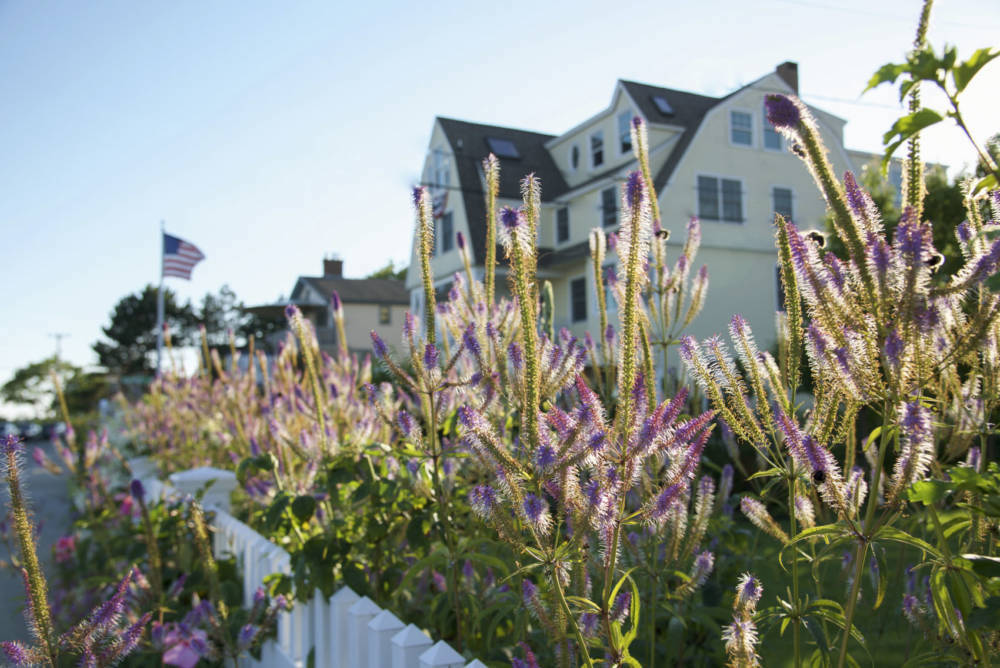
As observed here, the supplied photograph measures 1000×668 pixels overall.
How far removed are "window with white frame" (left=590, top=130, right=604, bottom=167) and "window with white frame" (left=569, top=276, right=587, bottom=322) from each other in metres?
3.69

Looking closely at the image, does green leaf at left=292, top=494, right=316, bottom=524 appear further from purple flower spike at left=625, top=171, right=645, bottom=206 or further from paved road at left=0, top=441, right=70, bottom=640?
purple flower spike at left=625, top=171, right=645, bottom=206

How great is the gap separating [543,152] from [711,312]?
8764 mm

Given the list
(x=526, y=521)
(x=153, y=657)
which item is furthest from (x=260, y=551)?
(x=526, y=521)

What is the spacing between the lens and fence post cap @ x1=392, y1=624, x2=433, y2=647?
204cm

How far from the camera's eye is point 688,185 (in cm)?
2095

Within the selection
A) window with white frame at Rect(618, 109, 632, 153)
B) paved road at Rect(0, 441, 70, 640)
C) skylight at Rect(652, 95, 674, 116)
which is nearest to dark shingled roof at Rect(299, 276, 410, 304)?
window with white frame at Rect(618, 109, 632, 153)

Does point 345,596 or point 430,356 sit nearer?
point 430,356

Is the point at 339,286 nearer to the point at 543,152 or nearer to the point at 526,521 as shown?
the point at 543,152

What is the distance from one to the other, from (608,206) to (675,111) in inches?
152

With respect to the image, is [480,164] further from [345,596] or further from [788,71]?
[345,596]

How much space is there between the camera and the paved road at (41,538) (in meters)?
4.54

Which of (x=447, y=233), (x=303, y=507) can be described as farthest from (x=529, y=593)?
(x=447, y=233)

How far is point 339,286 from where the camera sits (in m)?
45.0

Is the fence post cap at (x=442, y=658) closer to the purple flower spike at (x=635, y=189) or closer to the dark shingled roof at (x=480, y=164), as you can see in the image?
the purple flower spike at (x=635, y=189)
